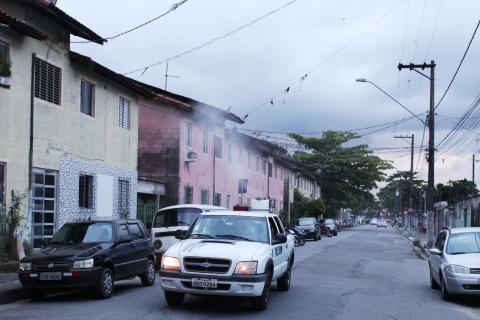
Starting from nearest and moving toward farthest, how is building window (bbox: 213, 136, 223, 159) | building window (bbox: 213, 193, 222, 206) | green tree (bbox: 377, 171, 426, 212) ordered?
building window (bbox: 213, 136, 223, 159)
building window (bbox: 213, 193, 222, 206)
green tree (bbox: 377, 171, 426, 212)

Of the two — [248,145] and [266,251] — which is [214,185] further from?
[266,251]

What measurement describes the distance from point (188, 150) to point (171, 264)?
19.5 metres

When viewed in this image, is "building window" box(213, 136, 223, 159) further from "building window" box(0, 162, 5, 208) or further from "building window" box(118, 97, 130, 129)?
"building window" box(0, 162, 5, 208)

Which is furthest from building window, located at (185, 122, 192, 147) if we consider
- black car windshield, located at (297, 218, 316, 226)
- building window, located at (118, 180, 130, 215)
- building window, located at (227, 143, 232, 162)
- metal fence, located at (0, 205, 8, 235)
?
black car windshield, located at (297, 218, 316, 226)

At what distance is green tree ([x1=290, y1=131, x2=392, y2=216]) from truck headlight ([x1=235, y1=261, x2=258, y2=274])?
200ft

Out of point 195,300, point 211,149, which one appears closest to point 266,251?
point 195,300

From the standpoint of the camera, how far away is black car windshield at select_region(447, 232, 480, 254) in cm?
1308

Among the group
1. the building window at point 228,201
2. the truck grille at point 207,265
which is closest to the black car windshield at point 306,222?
the building window at point 228,201

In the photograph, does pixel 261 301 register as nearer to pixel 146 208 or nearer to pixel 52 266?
pixel 52 266

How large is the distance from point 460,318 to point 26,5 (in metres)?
12.9

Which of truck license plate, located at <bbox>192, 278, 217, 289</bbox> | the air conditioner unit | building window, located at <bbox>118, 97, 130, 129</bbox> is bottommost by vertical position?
truck license plate, located at <bbox>192, 278, 217, 289</bbox>

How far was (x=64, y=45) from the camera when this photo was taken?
18422 millimetres

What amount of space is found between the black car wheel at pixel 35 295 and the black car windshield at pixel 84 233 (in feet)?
3.82

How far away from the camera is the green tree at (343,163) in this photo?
7069 centimetres
